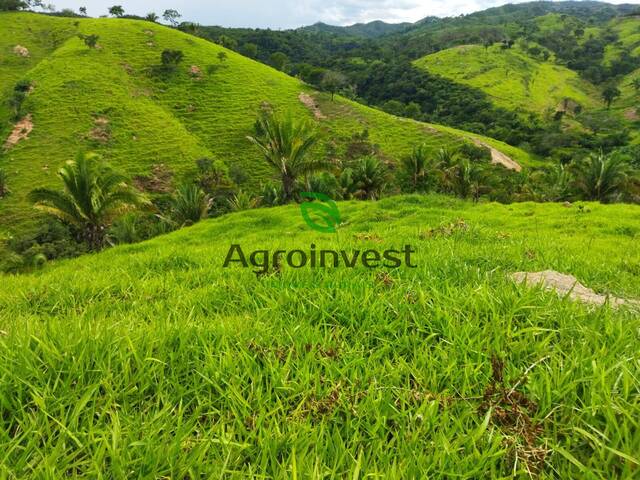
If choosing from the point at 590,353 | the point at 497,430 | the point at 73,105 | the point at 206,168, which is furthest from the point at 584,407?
the point at 73,105

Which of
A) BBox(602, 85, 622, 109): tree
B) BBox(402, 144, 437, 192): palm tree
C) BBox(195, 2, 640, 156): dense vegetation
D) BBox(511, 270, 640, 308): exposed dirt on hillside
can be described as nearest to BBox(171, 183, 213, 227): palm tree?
BBox(402, 144, 437, 192): palm tree

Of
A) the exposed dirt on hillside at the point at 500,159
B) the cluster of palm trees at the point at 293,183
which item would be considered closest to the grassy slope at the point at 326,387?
the cluster of palm trees at the point at 293,183

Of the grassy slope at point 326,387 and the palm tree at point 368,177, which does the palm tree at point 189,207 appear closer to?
the palm tree at point 368,177

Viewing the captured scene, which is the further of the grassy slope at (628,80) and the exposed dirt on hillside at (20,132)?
the grassy slope at (628,80)

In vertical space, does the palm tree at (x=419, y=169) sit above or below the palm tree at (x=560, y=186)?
above

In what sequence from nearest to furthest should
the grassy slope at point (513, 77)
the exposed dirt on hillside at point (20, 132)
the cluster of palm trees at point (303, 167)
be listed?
the cluster of palm trees at point (303, 167)
the exposed dirt on hillside at point (20, 132)
the grassy slope at point (513, 77)

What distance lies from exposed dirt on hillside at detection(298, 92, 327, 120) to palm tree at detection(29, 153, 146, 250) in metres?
51.8

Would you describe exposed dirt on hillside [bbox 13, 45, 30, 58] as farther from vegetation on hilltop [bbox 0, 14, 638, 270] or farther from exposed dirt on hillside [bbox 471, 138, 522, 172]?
exposed dirt on hillside [bbox 471, 138, 522, 172]

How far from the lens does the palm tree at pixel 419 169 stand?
86.3 ft

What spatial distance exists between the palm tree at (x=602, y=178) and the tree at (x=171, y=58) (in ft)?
226

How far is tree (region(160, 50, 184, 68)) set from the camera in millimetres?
69438

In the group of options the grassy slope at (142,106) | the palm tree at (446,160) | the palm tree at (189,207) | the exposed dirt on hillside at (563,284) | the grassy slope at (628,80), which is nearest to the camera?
the exposed dirt on hillside at (563,284)

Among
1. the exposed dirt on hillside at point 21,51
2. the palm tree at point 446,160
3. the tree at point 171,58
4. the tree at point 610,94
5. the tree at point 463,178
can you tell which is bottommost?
the tree at point 463,178

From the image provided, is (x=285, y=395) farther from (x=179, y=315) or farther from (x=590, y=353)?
(x=590, y=353)
